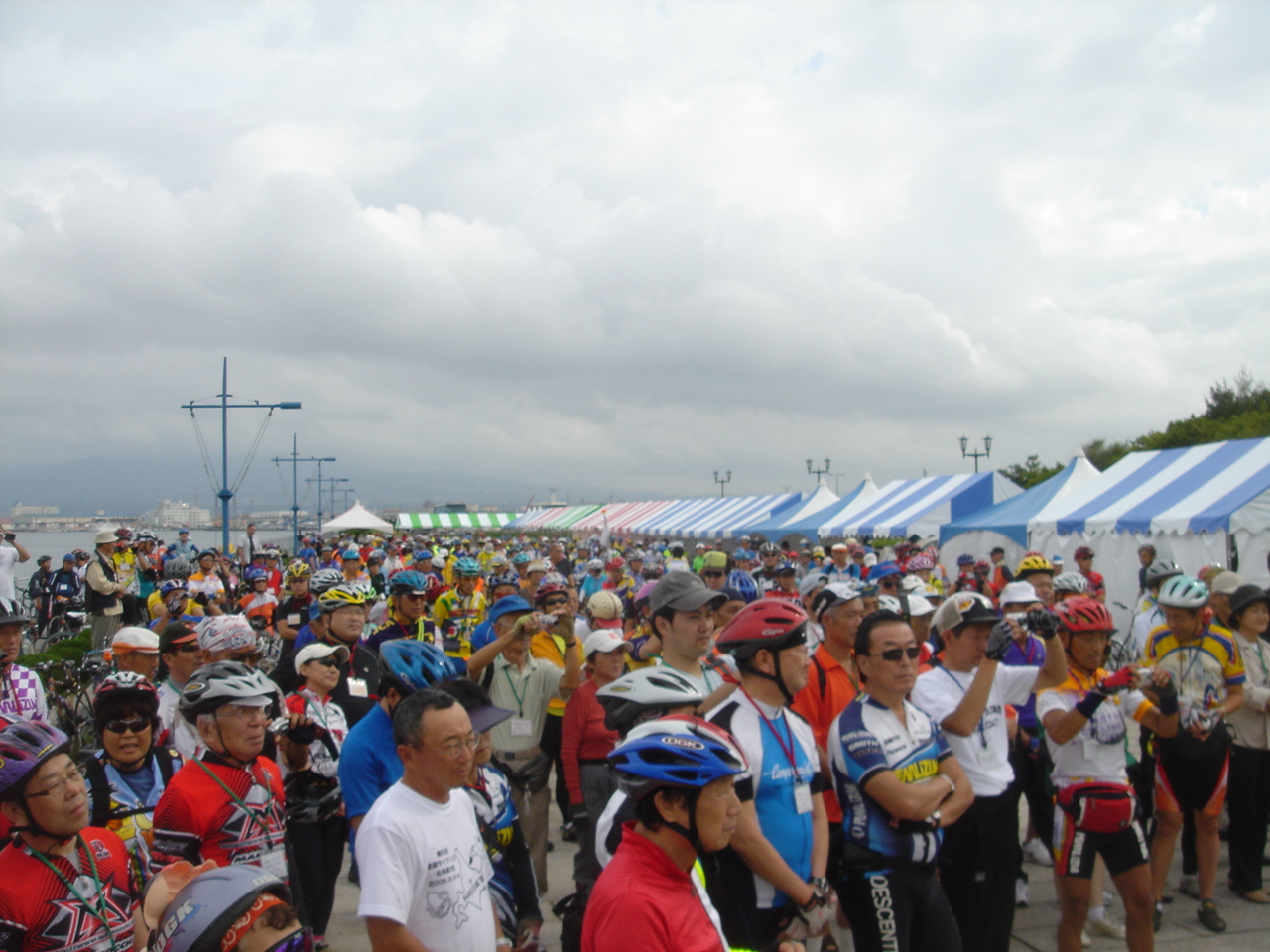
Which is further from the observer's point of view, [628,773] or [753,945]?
[753,945]

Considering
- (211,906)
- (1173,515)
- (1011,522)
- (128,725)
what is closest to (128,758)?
(128,725)

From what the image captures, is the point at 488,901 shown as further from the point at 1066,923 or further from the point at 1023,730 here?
the point at 1023,730

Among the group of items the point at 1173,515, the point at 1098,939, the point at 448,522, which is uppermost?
the point at 1173,515

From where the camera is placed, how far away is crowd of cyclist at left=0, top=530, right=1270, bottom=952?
7.94ft

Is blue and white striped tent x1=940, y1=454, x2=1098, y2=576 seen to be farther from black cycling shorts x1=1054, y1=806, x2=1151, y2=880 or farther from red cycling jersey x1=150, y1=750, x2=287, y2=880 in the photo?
red cycling jersey x1=150, y1=750, x2=287, y2=880

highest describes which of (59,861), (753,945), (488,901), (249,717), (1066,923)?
(249,717)

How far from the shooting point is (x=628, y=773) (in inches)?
82.4

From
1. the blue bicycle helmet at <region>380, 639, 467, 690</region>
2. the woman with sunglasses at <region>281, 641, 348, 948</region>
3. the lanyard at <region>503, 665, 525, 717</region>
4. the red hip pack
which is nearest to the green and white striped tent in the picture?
the lanyard at <region>503, 665, 525, 717</region>

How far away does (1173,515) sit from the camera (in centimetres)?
1338

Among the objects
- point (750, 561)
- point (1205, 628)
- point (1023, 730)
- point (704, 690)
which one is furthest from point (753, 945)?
point (750, 561)

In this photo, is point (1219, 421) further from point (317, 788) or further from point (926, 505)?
point (317, 788)

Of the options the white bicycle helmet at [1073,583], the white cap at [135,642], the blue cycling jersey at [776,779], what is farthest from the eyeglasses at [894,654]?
the white cap at [135,642]

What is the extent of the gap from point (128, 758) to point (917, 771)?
10.4 ft

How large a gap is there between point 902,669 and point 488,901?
1742 millimetres
